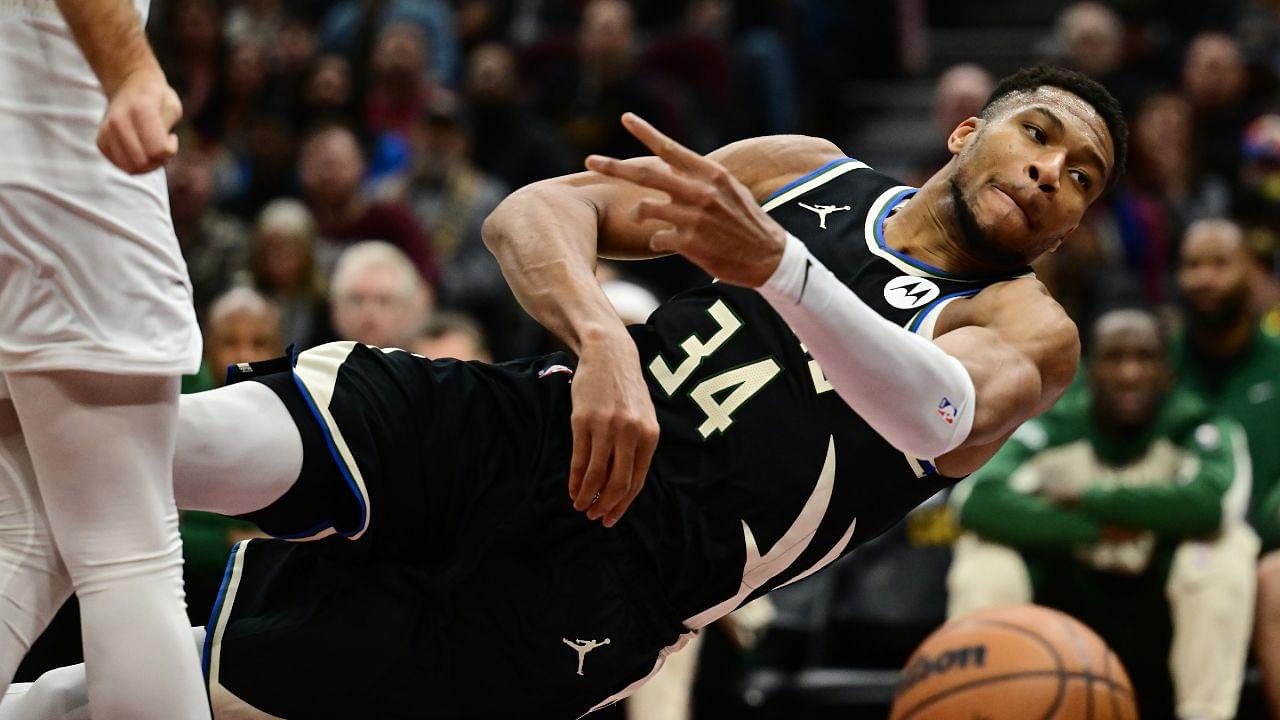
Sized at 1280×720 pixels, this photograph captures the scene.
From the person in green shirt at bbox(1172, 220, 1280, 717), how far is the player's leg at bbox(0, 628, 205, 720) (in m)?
5.01

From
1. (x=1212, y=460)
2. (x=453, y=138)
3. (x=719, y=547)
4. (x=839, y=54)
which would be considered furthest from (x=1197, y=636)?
(x=839, y=54)

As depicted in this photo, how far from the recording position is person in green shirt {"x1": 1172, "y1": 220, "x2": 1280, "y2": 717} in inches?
270

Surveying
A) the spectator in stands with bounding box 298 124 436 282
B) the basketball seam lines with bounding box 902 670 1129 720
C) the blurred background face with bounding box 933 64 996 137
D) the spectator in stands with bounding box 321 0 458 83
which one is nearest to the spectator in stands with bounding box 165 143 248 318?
the spectator in stands with bounding box 298 124 436 282

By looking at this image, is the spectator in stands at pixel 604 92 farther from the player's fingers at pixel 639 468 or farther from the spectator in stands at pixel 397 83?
the player's fingers at pixel 639 468

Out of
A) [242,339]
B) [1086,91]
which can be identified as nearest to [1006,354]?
[1086,91]

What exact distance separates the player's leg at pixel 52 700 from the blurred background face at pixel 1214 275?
526 cm

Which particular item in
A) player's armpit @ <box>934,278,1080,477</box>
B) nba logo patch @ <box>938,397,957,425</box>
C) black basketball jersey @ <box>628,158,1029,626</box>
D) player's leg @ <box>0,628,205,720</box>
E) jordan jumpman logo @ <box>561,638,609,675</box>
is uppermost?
nba logo patch @ <box>938,397,957,425</box>

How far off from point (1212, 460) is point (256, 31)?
8125 mm

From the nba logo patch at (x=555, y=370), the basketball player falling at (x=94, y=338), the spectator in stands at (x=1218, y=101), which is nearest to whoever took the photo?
the basketball player falling at (x=94, y=338)

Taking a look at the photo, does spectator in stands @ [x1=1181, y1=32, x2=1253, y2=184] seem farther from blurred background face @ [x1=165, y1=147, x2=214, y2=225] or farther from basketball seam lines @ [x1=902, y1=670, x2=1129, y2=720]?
blurred background face @ [x1=165, y1=147, x2=214, y2=225]

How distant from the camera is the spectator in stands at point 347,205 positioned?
9016 mm

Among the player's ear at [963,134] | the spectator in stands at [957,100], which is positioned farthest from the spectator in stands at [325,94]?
the player's ear at [963,134]

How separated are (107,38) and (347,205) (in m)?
6.86

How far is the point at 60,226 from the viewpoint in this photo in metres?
2.70
